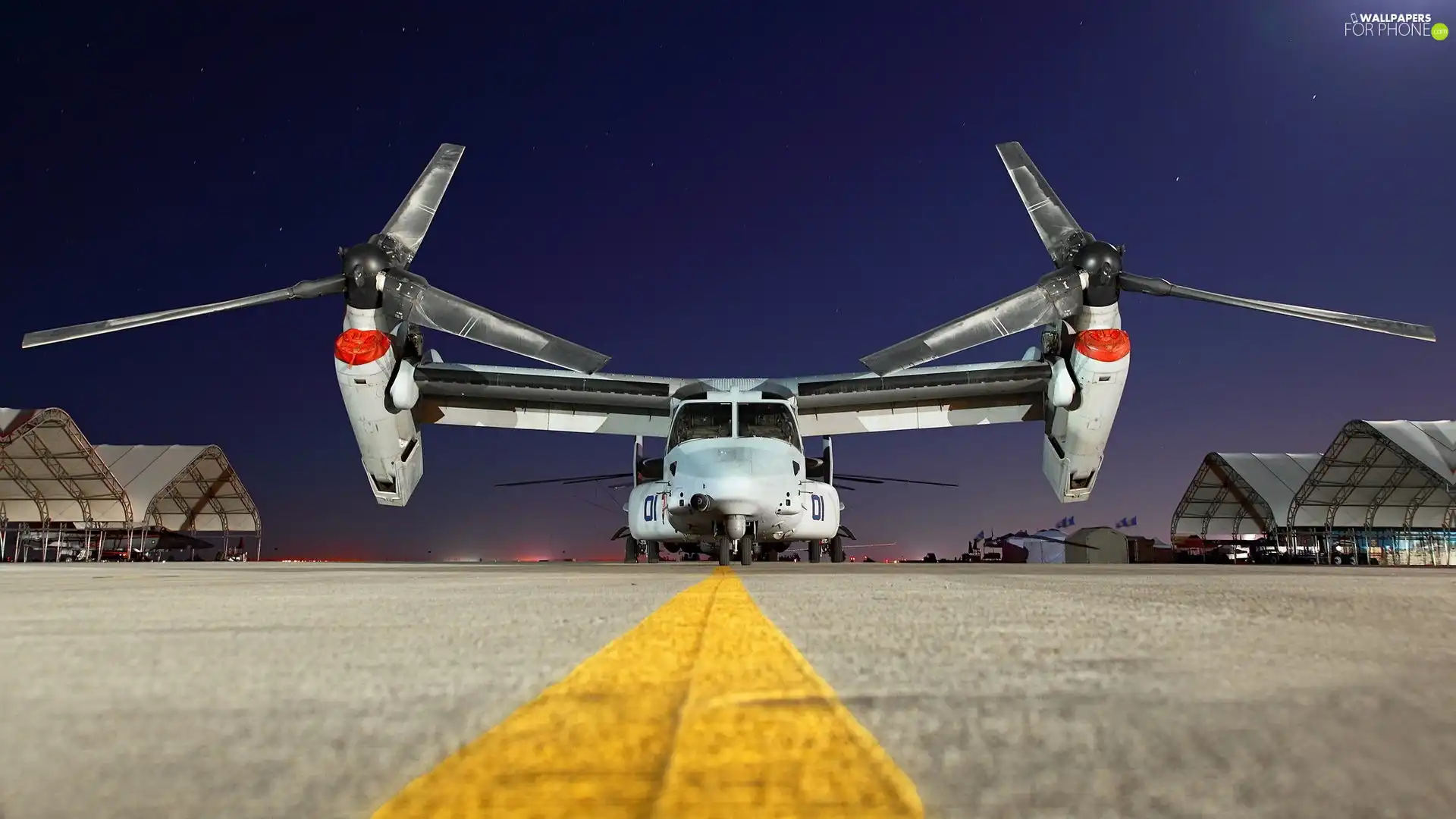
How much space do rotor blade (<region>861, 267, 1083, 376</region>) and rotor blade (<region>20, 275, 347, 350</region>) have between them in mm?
8433

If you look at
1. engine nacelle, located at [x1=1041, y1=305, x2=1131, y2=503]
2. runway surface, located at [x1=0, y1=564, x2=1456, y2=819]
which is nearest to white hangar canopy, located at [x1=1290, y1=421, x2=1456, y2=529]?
engine nacelle, located at [x1=1041, y1=305, x2=1131, y2=503]

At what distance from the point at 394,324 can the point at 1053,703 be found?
14371 mm

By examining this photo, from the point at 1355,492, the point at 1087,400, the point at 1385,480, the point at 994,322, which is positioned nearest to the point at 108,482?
the point at 994,322

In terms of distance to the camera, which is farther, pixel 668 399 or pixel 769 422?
pixel 668 399

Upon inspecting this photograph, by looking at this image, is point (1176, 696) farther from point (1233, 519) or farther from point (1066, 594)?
point (1233, 519)

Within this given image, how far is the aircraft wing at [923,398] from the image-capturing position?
16578mm

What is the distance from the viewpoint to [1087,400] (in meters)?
14.4

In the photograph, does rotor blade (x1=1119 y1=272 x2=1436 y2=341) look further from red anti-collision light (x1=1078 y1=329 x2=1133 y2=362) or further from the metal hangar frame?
the metal hangar frame

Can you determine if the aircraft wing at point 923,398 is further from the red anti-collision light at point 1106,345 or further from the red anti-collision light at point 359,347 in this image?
the red anti-collision light at point 359,347

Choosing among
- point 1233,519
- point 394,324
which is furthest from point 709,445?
point 1233,519

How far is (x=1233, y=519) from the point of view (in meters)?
49.9

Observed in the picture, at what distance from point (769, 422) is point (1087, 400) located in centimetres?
529

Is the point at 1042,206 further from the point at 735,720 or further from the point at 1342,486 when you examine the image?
the point at 1342,486

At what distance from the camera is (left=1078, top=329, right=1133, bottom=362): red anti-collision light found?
13.9 m
